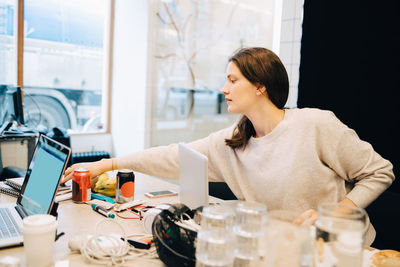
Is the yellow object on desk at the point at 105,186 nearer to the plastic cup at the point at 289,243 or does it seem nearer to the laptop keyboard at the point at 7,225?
the laptop keyboard at the point at 7,225

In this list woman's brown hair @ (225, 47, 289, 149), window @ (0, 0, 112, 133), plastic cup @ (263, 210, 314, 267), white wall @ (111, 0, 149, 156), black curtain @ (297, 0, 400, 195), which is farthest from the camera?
white wall @ (111, 0, 149, 156)

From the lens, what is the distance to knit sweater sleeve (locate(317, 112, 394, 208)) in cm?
138

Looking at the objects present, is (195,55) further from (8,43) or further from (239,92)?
(239,92)

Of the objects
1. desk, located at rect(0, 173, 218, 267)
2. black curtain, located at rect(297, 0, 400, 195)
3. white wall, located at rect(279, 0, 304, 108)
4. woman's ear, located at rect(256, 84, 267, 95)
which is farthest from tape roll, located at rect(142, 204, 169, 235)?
white wall, located at rect(279, 0, 304, 108)

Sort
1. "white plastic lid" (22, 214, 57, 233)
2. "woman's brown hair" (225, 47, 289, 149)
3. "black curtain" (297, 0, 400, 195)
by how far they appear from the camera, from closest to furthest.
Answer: "white plastic lid" (22, 214, 57, 233) → "woman's brown hair" (225, 47, 289, 149) → "black curtain" (297, 0, 400, 195)

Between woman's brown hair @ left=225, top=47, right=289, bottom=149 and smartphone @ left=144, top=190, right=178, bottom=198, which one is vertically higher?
woman's brown hair @ left=225, top=47, right=289, bottom=149

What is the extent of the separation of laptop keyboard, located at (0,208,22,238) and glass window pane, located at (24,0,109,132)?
2765mm

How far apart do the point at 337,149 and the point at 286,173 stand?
23 centimetres

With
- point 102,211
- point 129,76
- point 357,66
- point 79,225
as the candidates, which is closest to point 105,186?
point 102,211

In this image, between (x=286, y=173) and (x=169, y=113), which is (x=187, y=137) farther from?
(x=286, y=173)

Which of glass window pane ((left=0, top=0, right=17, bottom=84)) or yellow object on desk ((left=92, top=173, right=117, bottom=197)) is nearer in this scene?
yellow object on desk ((left=92, top=173, right=117, bottom=197))

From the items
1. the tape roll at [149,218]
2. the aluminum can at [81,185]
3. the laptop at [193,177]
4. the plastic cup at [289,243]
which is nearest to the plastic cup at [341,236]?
the plastic cup at [289,243]

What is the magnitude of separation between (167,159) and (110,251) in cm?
74

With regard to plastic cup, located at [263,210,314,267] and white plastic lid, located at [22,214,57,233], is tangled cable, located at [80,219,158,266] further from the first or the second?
plastic cup, located at [263,210,314,267]
